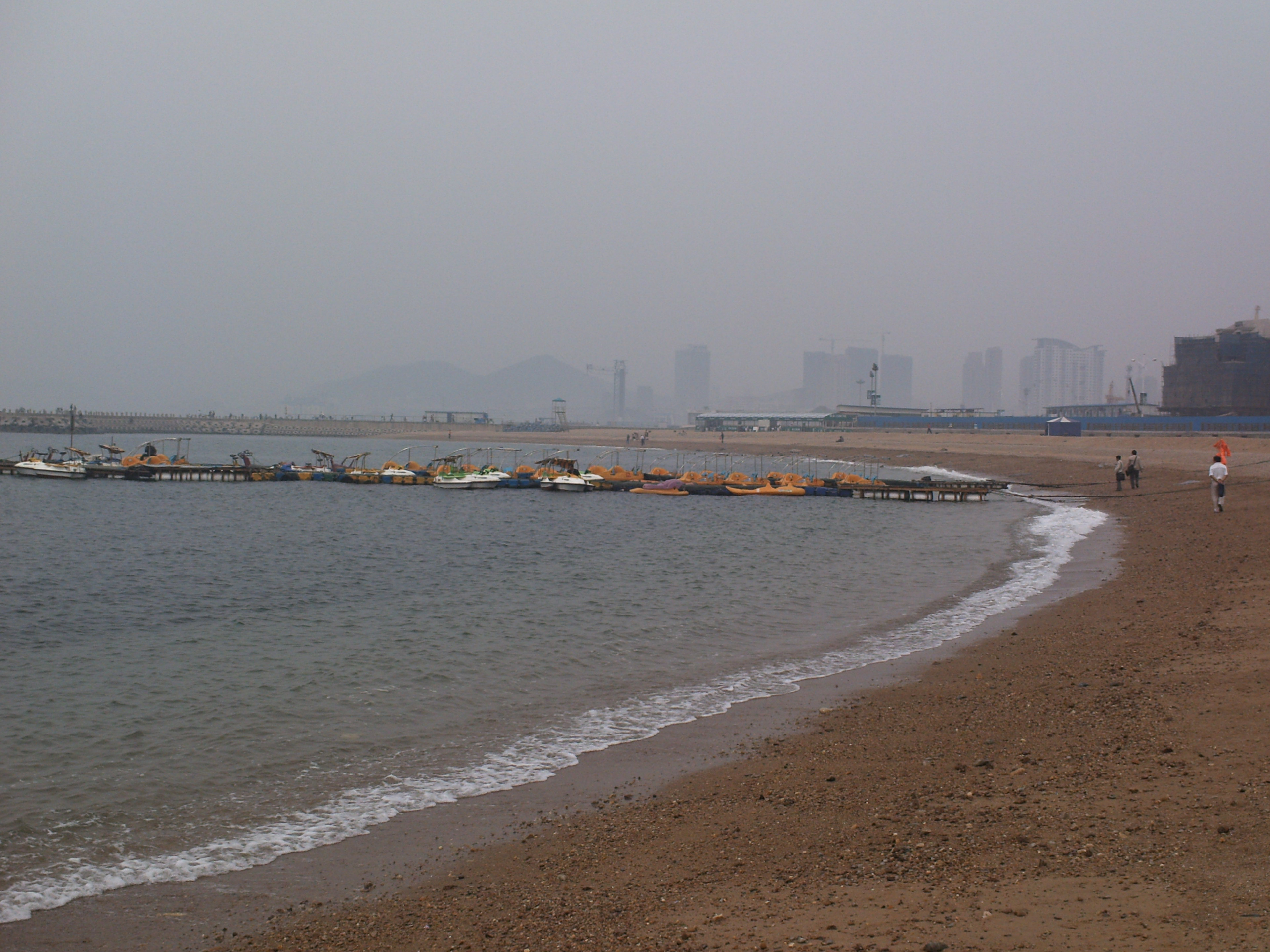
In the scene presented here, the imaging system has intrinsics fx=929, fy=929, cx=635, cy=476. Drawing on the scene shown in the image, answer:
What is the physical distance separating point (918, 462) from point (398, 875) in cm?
10576

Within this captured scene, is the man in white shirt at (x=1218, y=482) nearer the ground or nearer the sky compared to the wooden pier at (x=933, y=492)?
nearer the sky

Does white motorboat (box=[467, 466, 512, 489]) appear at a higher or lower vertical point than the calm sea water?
higher

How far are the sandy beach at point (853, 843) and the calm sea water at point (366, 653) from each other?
2.99 feet

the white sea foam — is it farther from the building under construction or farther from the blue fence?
the building under construction

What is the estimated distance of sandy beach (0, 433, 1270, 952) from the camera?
6.40m

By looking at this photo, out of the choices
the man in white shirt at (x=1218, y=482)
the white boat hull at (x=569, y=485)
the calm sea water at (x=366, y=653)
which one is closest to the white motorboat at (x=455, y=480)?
the white boat hull at (x=569, y=485)

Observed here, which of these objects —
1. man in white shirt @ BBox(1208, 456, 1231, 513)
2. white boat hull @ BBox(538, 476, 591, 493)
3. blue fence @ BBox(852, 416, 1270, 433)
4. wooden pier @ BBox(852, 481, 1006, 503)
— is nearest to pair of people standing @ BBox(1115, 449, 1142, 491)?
wooden pier @ BBox(852, 481, 1006, 503)

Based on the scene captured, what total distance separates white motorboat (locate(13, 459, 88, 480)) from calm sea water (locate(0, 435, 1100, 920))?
3638 cm

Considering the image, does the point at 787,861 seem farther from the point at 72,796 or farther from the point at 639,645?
the point at 639,645

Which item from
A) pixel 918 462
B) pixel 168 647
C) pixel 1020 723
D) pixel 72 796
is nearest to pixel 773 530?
pixel 168 647

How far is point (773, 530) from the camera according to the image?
4359cm

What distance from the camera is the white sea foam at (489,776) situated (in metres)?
8.77

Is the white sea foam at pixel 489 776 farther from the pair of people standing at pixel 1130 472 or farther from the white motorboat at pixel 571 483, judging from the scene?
the white motorboat at pixel 571 483

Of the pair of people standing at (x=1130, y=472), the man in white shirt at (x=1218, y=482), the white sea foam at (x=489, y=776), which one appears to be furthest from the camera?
the pair of people standing at (x=1130, y=472)
